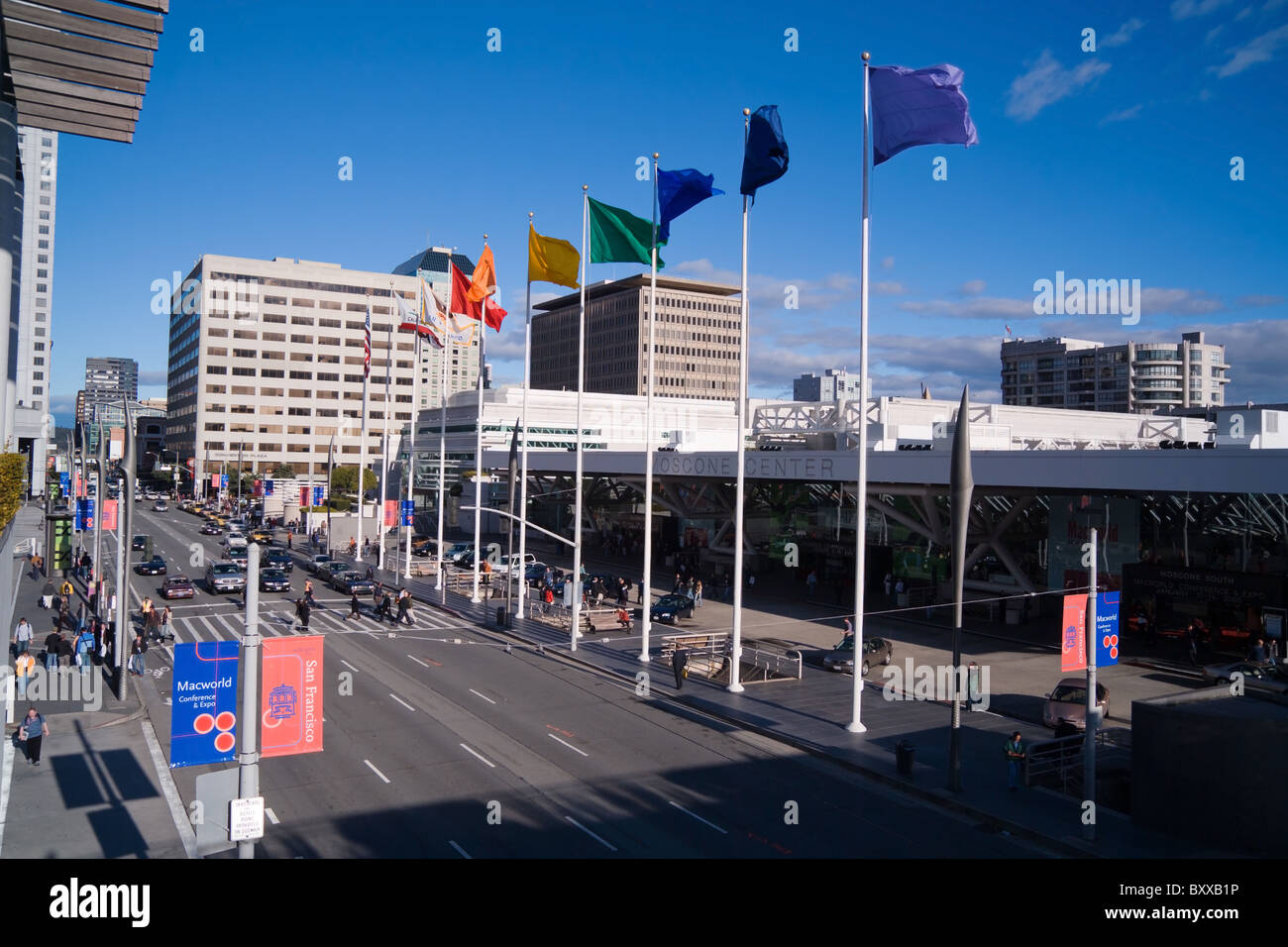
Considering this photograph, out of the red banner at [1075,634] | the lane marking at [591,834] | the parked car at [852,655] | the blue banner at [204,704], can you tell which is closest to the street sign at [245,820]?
the blue banner at [204,704]

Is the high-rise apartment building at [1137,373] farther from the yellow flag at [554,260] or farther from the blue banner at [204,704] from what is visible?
the blue banner at [204,704]

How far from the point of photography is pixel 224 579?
46438 millimetres

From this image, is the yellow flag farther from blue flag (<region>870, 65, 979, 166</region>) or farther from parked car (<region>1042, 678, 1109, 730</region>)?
parked car (<region>1042, 678, 1109, 730</region>)

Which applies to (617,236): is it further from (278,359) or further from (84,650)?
(278,359)

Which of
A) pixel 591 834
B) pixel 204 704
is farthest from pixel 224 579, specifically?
pixel 204 704

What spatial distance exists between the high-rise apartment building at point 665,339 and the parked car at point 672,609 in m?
93.1

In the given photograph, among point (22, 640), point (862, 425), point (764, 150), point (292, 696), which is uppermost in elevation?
point (764, 150)

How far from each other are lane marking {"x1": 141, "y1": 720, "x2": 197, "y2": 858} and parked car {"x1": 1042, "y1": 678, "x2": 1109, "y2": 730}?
19917 millimetres

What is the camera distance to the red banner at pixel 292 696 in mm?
12297

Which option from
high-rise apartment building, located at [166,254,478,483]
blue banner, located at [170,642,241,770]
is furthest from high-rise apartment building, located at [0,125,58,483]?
blue banner, located at [170,642,241,770]

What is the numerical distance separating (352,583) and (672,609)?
17418 millimetres

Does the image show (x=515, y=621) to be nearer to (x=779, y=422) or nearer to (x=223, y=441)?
(x=779, y=422)
